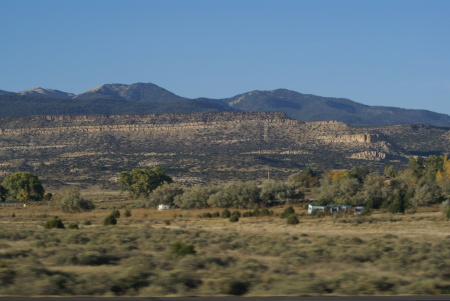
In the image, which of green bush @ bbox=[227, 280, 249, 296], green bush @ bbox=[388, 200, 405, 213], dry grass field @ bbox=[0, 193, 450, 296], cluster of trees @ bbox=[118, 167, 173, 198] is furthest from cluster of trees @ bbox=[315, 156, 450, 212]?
green bush @ bbox=[227, 280, 249, 296]

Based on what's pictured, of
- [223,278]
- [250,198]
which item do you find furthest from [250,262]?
[250,198]

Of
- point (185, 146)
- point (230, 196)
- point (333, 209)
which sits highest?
point (185, 146)

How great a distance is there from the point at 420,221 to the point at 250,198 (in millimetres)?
23837

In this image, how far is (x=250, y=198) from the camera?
63312 millimetres

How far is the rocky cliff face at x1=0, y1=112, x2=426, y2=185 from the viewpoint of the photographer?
112 metres

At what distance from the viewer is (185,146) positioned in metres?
135

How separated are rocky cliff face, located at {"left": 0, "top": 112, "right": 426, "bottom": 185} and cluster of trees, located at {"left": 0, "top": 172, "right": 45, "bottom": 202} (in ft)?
80.3

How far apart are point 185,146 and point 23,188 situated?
206 feet

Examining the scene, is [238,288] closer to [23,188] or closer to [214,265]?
[214,265]

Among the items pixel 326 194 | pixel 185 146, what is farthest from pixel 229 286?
pixel 185 146

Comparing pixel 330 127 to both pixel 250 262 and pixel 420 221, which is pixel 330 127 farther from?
pixel 250 262

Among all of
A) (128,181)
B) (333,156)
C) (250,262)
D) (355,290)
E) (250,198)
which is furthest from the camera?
(333,156)

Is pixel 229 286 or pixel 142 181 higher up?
pixel 229 286

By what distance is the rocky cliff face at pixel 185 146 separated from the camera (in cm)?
11156
